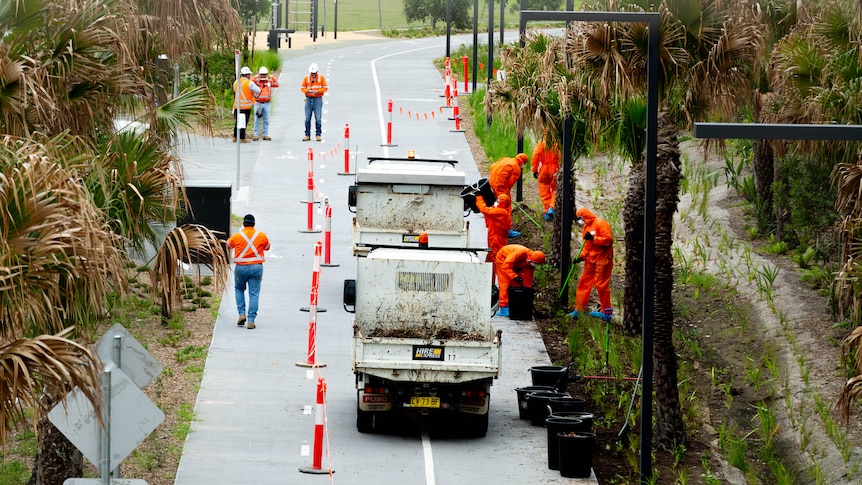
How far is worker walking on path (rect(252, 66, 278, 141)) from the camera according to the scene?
35.3 meters

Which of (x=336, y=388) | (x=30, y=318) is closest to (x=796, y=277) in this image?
(x=336, y=388)

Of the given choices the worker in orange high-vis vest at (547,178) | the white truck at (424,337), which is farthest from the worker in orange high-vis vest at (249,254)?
the worker in orange high-vis vest at (547,178)

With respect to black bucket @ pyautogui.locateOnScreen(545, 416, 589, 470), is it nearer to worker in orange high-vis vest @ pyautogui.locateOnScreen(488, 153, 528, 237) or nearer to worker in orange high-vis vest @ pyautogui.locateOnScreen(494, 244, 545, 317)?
worker in orange high-vis vest @ pyautogui.locateOnScreen(494, 244, 545, 317)

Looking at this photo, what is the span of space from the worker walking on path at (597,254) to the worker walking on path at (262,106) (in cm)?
1523

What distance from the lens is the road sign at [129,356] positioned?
32.6 feet

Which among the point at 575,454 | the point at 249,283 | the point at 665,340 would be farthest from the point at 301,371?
the point at 665,340

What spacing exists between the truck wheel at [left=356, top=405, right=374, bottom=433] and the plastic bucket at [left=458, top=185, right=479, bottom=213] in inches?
277

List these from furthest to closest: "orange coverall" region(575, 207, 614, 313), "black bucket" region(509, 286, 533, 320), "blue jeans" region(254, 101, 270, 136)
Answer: "blue jeans" region(254, 101, 270, 136) < "black bucket" region(509, 286, 533, 320) < "orange coverall" region(575, 207, 614, 313)

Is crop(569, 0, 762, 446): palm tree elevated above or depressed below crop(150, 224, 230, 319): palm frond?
above

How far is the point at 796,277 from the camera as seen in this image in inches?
942

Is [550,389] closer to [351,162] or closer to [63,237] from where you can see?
[63,237]

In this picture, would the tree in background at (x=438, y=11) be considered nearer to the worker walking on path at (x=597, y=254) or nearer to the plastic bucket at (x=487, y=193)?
the plastic bucket at (x=487, y=193)

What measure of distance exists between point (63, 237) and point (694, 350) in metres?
13.3

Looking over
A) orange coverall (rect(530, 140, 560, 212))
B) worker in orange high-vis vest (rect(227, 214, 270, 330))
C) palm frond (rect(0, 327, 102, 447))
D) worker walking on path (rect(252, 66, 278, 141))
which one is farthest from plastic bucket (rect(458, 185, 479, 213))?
palm frond (rect(0, 327, 102, 447))
